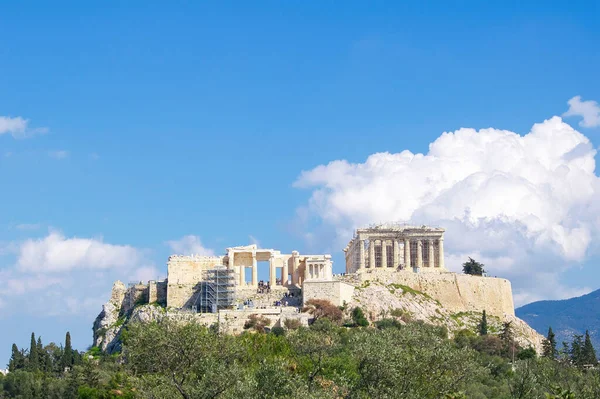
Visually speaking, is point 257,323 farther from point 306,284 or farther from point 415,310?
point 415,310

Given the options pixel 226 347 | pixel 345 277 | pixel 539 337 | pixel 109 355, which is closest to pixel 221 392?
pixel 226 347

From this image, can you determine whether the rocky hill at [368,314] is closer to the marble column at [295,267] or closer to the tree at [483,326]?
the tree at [483,326]

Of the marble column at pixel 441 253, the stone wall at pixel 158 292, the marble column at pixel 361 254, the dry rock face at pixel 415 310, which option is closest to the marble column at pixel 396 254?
the marble column at pixel 361 254

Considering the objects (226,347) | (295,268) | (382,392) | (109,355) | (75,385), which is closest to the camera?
(382,392)

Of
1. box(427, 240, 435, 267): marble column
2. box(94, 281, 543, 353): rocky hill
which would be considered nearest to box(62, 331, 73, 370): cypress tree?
box(94, 281, 543, 353): rocky hill

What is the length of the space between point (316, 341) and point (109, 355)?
35.5 metres

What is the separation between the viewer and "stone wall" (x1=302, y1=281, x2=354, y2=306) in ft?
315

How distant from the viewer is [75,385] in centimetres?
7975

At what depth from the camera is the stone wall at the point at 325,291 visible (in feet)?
315

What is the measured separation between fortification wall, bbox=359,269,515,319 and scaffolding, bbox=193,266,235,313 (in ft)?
48.6

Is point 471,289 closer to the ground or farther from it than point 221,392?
farther from it

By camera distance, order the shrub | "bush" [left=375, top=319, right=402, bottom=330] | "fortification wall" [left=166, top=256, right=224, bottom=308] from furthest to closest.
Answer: "fortification wall" [left=166, top=256, right=224, bottom=308] → "bush" [left=375, top=319, right=402, bottom=330] → the shrub

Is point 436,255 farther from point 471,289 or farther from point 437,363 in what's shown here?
point 437,363

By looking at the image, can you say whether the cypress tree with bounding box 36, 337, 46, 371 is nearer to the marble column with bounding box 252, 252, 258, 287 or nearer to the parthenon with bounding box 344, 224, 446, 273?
the marble column with bounding box 252, 252, 258, 287
